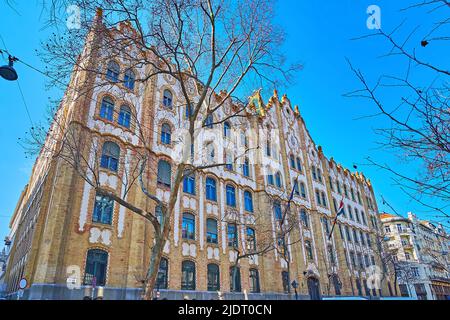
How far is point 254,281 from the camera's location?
67.2ft

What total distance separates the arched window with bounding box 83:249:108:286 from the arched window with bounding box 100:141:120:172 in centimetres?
462

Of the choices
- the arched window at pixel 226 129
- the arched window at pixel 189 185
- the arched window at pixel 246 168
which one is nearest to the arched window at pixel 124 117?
the arched window at pixel 189 185

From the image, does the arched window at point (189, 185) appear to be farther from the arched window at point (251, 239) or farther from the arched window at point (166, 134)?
the arched window at point (251, 239)

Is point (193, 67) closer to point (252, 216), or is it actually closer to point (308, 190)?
point (252, 216)

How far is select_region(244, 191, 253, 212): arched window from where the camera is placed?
23.3 m

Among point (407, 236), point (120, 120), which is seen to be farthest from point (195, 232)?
point (407, 236)

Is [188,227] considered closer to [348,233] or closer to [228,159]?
[228,159]

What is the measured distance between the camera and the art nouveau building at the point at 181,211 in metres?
13.7

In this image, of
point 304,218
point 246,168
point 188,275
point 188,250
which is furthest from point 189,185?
point 304,218

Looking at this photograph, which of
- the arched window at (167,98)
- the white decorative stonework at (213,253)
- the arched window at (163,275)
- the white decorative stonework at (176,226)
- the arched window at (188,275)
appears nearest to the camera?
the arched window at (163,275)

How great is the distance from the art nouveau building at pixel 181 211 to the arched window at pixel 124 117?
0.21 feet

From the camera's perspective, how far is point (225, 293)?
1812cm

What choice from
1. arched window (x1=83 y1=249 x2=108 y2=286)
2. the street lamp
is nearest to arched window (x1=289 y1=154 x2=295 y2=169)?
arched window (x1=83 y1=249 x2=108 y2=286)

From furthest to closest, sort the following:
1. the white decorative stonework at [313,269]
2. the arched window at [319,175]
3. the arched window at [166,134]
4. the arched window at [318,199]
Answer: the arched window at [319,175]
the arched window at [318,199]
the white decorative stonework at [313,269]
the arched window at [166,134]
